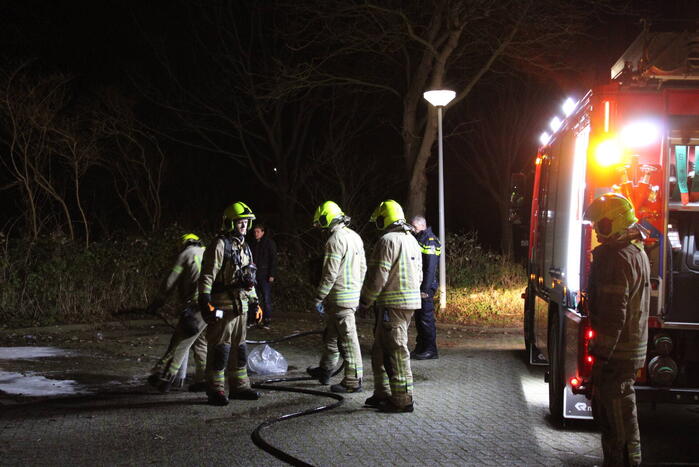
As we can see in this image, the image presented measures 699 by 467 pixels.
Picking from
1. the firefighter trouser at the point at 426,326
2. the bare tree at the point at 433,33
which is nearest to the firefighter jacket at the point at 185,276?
the firefighter trouser at the point at 426,326

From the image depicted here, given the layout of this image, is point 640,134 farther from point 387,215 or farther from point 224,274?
point 224,274

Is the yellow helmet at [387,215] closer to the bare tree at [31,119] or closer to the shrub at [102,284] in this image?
the shrub at [102,284]

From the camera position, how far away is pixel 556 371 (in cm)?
748

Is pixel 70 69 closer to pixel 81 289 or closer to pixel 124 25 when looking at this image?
pixel 124 25

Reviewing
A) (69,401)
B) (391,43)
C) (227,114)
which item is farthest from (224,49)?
(69,401)

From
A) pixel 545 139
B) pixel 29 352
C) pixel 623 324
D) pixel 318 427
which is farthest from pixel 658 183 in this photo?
pixel 29 352

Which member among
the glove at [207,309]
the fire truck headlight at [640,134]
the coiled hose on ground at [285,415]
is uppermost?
the fire truck headlight at [640,134]

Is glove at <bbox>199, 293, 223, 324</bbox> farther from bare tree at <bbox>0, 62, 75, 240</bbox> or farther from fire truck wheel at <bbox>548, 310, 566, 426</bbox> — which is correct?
bare tree at <bbox>0, 62, 75, 240</bbox>

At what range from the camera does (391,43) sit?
19266mm

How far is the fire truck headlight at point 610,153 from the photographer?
20.7 ft

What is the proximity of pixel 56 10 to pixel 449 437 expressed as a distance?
76.1 feet

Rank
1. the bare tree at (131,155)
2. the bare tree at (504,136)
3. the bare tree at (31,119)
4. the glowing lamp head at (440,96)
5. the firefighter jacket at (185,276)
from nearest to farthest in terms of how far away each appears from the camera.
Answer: the firefighter jacket at (185,276) → the glowing lamp head at (440,96) → the bare tree at (31,119) → the bare tree at (131,155) → the bare tree at (504,136)

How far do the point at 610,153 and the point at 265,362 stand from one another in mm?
5113

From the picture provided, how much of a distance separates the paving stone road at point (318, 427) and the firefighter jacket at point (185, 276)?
99cm
